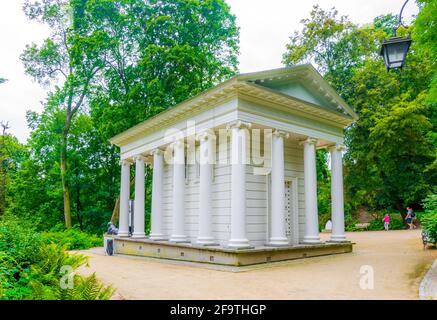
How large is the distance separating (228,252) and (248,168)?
3921 mm

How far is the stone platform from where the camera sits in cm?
1153

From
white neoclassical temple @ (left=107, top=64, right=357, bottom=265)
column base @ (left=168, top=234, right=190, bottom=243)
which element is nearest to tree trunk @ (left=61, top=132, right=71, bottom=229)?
white neoclassical temple @ (left=107, top=64, right=357, bottom=265)

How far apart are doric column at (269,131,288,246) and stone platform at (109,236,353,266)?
19.0 inches

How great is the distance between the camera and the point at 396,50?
7.55m

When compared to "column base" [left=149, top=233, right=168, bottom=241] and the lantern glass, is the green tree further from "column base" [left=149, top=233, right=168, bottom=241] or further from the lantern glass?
the lantern glass

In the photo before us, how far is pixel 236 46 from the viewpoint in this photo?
30.7 metres

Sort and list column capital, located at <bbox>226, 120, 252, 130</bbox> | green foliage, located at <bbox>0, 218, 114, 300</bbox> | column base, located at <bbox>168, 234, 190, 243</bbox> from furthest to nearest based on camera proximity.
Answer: column base, located at <bbox>168, 234, 190, 243</bbox>, column capital, located at <bbox>226, 120, 252, 130</bbox>, green foliage, located at <bbox>0, 218, 114, 300</bbox>

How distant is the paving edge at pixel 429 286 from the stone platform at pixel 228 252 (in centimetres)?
453

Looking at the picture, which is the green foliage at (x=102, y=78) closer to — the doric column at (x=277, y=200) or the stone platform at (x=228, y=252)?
the stone platform at (x=228, y=252)

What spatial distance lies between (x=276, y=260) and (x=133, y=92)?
1805 centimetres

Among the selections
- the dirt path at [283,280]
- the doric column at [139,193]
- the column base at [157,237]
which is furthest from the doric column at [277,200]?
the doric column at [139,193]

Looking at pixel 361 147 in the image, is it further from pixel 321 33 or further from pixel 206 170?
pixel 206 170

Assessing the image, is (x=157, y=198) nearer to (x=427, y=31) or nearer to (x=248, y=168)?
(x=248, y=168)

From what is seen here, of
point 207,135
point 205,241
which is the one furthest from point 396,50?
point 205,241
